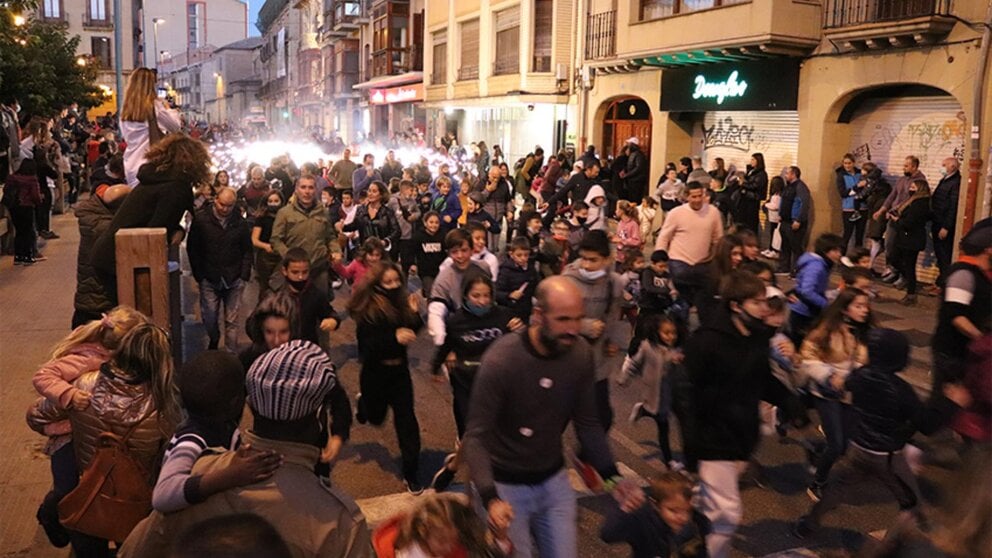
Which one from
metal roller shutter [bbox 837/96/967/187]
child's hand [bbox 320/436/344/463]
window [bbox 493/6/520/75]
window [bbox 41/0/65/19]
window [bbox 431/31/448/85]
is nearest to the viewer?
child's hand [bbox 320/436/344/463]

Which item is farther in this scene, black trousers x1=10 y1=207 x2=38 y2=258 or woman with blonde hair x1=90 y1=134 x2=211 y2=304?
black trousers x1=10 y1=207 x2=38 y2=258

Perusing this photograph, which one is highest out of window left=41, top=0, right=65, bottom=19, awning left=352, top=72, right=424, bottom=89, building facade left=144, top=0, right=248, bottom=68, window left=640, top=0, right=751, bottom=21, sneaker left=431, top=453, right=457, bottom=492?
building facade left=144, top=0, right=248, bottom=68

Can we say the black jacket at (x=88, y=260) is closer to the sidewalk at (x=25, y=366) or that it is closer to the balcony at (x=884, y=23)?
the sidewalk at (x=25, y=366)

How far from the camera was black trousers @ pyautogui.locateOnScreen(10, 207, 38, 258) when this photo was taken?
546 inches

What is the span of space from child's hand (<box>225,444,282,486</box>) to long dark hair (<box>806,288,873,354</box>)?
14.0 ft

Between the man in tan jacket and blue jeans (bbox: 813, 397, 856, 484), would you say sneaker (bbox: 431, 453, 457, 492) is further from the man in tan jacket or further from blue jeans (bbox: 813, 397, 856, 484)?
the man in tan jacket

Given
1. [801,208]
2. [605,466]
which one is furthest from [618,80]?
[605,466]

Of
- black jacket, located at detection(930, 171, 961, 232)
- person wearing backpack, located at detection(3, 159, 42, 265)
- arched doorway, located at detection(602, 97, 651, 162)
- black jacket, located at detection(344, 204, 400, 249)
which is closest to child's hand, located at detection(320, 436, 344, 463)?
black jacket, located at detection(344, 204, 400, 249)

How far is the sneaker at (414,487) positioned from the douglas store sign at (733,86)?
1324cm

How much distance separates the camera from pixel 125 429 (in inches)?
159

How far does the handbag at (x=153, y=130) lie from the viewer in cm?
642

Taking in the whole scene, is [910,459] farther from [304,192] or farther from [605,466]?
[304,192]

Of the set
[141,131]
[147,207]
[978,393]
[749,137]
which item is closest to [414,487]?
[147,207]

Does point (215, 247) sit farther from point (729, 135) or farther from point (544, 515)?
point (729, 135)
